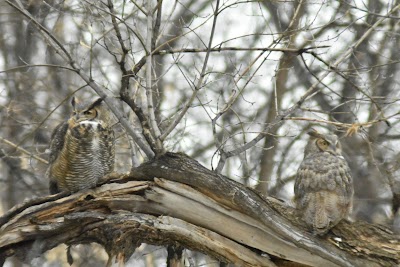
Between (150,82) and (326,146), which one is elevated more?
(150,82)

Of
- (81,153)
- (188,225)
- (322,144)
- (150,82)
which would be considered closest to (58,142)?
(81,153)

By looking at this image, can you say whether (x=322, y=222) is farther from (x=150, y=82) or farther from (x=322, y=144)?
(x=150, y=82)

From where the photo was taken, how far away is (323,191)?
19.5ft

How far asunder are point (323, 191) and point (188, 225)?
1.08 metres

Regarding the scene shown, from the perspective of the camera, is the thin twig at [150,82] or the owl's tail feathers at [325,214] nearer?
the thin twig at [150,82]

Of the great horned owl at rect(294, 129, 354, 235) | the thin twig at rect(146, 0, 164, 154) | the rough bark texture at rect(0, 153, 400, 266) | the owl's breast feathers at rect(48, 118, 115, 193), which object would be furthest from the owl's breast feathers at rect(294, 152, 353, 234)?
the owl's breast feathers at rect(48, 118, 115, 193)

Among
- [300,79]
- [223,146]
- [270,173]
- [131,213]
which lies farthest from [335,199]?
[300,79]

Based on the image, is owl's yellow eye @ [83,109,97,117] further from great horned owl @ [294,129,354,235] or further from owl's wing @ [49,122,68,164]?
great horned owl @ [294,129,354,235]

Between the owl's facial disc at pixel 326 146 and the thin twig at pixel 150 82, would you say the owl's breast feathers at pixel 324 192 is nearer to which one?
the owl's facial disc at pixel 326 146

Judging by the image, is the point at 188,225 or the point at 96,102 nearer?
the point at 188,225

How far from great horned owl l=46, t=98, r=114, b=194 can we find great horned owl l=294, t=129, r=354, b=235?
1.59 m

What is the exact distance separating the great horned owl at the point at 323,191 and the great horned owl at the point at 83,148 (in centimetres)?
159

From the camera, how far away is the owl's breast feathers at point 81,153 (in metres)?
6.18

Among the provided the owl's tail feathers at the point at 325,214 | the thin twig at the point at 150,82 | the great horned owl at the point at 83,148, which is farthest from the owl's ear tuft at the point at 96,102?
the owl's tail feathers at the point at 325,214
